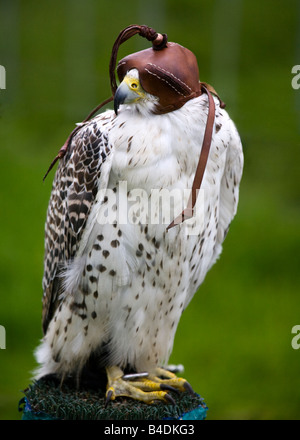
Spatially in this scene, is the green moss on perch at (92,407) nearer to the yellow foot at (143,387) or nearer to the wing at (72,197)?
the yellow foot at (143,387)

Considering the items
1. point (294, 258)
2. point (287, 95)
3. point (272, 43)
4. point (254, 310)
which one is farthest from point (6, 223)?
point (272, 43)

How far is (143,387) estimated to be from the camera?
2.31 m

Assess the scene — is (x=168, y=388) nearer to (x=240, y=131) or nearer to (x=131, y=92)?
(x=131, y=92)

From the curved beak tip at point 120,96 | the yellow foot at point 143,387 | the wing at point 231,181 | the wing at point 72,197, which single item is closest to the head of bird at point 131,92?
the curved beak tip at point 120,96

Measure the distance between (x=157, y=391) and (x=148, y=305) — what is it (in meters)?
0.35

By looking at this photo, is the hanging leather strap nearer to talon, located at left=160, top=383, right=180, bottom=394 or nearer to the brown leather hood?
the brown leather hood

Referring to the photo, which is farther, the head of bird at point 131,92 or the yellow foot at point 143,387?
the yellow foot at point 143,387

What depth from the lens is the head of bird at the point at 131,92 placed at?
73.5 inches

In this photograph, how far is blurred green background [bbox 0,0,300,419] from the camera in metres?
4.06

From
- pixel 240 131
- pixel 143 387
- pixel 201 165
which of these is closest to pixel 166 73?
pixel 201 165

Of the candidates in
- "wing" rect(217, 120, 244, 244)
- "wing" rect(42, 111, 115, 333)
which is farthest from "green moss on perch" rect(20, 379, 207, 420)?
"wing" rect(217, 120, 244, 244)

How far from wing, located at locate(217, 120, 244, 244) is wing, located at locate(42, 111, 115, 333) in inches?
16.4

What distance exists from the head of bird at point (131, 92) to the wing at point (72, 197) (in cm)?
16

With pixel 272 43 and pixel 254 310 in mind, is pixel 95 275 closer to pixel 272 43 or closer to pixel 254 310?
pixel 254 310
